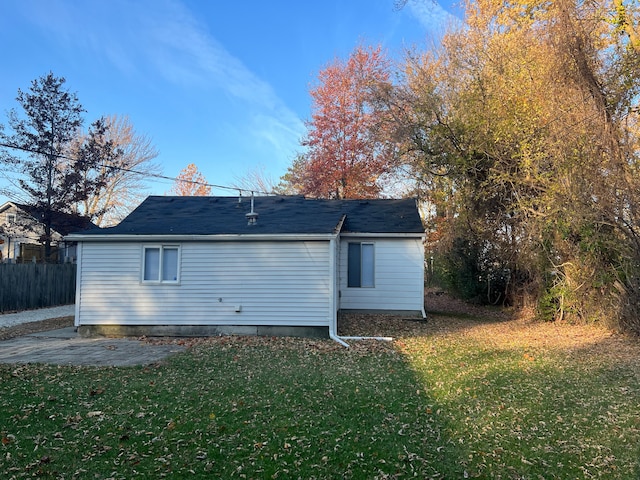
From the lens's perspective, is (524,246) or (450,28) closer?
(524,246)

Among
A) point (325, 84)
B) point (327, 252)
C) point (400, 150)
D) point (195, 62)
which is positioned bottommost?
point (327, 252)

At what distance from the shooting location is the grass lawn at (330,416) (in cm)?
367

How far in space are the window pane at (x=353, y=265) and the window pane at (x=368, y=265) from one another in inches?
6.9

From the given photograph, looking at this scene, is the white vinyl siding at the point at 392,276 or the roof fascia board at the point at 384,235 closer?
the roof fascia board at the point at 384,235

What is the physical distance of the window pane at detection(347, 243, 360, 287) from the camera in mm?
13492

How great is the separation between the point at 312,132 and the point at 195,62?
10627 mm

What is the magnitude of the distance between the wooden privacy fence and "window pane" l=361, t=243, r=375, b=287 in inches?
502

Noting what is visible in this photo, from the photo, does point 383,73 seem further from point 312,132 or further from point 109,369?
point 109,369

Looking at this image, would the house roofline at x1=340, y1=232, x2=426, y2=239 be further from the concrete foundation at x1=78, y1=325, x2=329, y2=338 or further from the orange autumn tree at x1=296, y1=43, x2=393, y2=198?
the orange autumn tree at x1=296, y1=43, x2=393, y2=198

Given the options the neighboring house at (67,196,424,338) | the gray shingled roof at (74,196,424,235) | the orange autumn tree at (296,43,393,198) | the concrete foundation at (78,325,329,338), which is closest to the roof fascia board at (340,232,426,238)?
the gray shingled roof at (74,196,424,235)

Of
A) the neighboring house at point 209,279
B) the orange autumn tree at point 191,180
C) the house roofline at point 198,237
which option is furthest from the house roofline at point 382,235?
the orange autumn tree at point 191,180

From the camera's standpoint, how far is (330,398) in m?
5.46

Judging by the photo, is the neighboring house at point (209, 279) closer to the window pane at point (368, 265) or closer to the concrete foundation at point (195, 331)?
the concrete foundation at point (195, 331)

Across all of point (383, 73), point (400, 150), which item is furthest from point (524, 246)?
point (383, 73)
